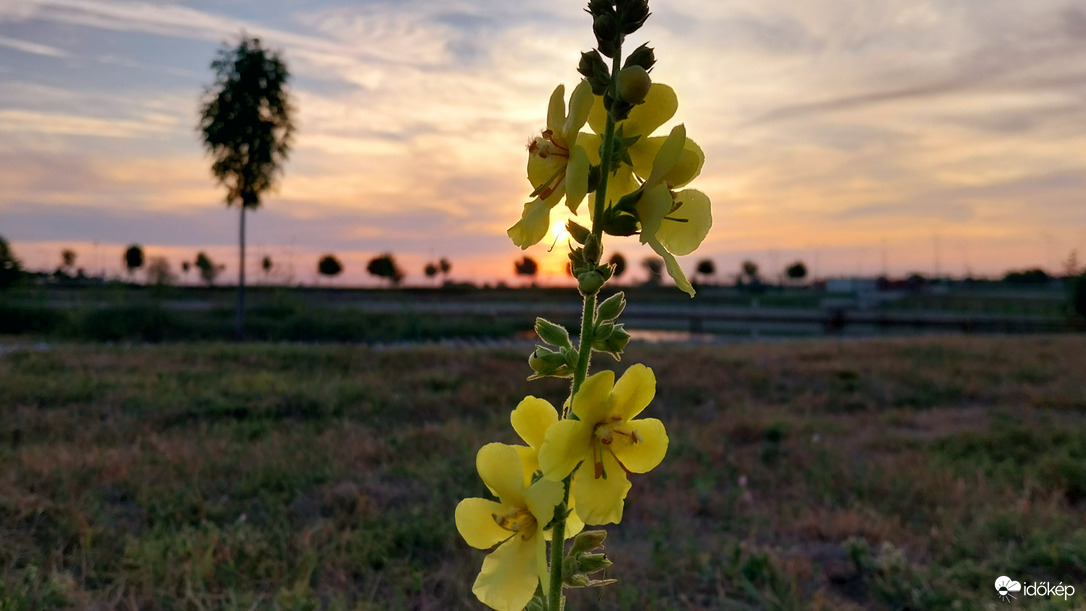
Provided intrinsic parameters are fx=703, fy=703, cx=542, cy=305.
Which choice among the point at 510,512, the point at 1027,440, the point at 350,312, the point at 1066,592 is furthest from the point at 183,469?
the point at 350,312

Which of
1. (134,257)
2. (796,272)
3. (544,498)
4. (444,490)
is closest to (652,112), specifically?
(544,498)

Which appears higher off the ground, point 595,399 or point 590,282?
point 590,282

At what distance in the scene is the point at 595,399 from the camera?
3.76 feet

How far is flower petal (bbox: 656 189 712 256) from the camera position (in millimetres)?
1301

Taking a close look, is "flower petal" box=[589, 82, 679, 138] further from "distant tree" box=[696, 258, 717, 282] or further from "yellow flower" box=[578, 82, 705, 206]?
"distant tree" box=[696, 258, 717, 282]

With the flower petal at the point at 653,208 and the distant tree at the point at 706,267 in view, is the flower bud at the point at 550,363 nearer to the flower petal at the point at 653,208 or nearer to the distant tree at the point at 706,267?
the flower petal at the point at 653,208

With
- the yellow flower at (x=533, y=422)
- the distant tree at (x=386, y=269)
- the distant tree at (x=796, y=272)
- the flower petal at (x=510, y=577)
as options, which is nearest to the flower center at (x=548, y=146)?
the yellow flower at (x=533, y=422)

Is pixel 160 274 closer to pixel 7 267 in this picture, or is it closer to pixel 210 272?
pixel 7 267

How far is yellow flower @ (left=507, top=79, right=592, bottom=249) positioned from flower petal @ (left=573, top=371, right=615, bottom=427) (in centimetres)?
29

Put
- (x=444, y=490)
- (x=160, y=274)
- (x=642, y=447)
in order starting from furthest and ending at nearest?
(x=160, y=274) < (x=444, y=490) < (x=642, y=447)

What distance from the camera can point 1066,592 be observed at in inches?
145

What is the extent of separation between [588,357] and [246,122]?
18361mm

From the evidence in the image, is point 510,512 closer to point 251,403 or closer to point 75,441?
point 75,441

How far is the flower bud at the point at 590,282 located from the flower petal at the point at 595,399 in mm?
134
